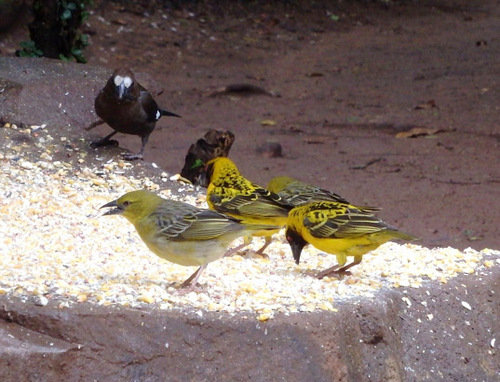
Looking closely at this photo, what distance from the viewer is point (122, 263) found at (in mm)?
5191

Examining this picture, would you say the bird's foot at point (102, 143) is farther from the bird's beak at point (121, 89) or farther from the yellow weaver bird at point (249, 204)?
the yellow weaver bird at point (249, 204)

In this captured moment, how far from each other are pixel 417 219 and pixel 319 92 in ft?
19.0

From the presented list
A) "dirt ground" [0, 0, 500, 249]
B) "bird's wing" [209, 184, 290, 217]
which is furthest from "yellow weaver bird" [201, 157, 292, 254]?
"dirt ground" [0, 0, 500, 249]

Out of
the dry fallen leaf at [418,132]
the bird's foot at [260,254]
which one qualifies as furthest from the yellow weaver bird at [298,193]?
the dry fallen leaf at [418,132]

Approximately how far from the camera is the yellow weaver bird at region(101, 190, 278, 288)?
4645 mm

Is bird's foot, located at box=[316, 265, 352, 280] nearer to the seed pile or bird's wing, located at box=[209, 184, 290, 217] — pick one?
the seed pile

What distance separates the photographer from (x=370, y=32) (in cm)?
1800

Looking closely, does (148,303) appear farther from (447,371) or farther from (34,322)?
(447,371)

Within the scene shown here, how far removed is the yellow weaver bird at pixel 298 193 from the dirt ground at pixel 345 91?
1855 mm

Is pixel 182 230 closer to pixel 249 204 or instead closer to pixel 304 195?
pixel 249 204

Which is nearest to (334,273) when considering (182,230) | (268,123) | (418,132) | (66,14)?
(182,230)

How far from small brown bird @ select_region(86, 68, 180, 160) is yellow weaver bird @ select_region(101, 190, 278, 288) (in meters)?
2.70

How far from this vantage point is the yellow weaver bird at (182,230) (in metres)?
4.64

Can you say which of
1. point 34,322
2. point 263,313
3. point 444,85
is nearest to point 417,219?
point 263,313
